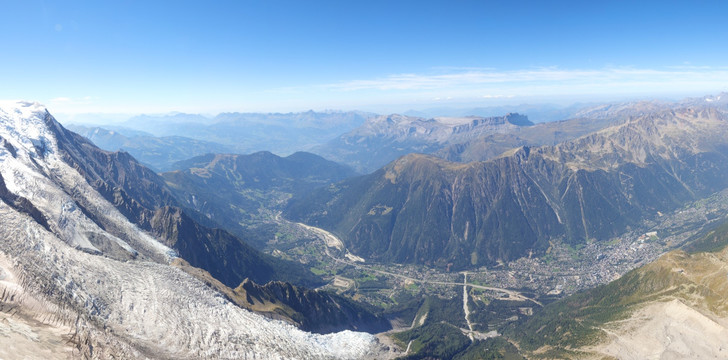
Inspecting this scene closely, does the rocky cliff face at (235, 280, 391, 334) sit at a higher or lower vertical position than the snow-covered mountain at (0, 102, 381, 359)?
lower

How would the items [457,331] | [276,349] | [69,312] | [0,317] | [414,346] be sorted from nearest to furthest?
[0,317]
[69,312]
[276,349]
[414,346]
[457,331]

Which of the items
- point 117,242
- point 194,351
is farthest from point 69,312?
point 117,242

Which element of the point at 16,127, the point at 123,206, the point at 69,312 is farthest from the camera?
the point at 123,206

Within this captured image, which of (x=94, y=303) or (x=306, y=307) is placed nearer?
(x=94, y=303)

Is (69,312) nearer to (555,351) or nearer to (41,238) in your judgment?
(41,238)

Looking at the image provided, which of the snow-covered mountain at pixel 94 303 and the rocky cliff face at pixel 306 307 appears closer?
the snow-covered mountain at pixel 94 303

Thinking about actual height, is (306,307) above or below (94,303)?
below

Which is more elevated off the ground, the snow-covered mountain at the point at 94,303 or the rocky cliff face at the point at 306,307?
the snow-covered mountain at the point at 94,303

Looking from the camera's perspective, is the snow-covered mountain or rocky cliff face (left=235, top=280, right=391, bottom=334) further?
rocky cliff face (left=235, top=280, right=391, bottom=334)
